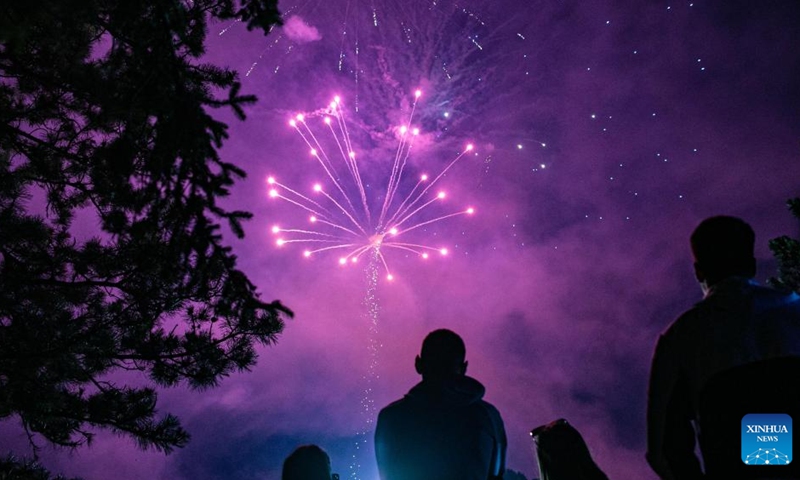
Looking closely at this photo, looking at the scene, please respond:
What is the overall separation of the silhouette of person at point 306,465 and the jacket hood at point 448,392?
882 millimetres

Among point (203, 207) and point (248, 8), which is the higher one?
point (248, 8)

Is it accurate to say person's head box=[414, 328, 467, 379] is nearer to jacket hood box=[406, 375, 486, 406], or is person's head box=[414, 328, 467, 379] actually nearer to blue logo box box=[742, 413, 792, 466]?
jacket hood box=[406, 375, 486, 406]

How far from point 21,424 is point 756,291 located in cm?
818

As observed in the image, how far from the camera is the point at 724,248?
2.23 meters

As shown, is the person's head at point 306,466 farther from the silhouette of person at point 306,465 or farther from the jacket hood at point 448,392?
the jacket hood at point 448,392

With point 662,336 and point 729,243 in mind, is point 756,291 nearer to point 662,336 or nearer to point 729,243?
point 729,243

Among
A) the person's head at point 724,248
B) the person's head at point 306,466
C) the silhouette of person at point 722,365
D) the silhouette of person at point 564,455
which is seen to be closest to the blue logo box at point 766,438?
the silhouette of person at point 722,365

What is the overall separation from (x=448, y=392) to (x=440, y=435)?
33cm

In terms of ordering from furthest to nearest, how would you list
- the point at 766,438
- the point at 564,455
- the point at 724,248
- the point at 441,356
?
1. the point at 441,356
2. the point at 564,455
3. the point at 724,248
4. the point at 766,438

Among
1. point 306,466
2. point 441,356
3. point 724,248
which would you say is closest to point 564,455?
point 441,356

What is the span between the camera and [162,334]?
6426 mm

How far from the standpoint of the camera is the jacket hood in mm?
3504

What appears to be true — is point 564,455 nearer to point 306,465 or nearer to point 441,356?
point 441,356

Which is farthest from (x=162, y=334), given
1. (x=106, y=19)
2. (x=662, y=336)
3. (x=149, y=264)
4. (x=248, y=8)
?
(x=662, y=336)
